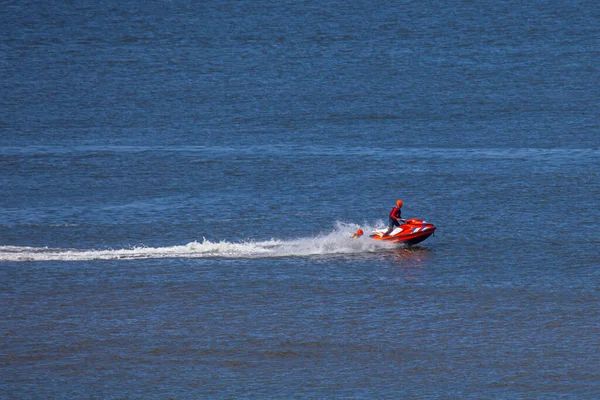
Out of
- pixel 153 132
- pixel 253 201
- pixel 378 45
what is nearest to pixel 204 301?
pixel 253 201

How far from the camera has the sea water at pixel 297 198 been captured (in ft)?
106

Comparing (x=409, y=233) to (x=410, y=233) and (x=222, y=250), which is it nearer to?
(x=410, y=233)

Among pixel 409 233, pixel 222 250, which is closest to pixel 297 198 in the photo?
pixel 409 233

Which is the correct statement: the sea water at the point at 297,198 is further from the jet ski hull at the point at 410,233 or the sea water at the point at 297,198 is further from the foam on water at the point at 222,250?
the jet ski hull at the point at 410,233

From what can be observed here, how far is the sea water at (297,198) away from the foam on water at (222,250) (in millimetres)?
131

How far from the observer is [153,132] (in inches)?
2965

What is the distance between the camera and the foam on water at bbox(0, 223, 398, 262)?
43031 mm

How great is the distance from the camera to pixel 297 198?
56469 millimetres

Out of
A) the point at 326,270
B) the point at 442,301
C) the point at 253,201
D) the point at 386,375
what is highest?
the point at 253,201

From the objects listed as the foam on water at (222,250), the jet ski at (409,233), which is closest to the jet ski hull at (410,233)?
the jet ski at (409,233)

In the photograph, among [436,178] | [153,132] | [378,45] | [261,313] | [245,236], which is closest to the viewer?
[261,313]

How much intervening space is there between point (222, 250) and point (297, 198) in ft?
42.9

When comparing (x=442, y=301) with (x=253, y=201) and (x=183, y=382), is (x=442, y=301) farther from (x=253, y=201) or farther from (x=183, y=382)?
(x=253, y=201)

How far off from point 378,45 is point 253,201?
47.8 metres
